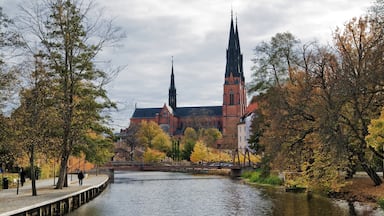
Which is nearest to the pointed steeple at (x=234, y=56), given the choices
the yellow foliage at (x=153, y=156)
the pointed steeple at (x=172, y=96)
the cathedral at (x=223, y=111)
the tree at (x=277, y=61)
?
the cathedral at (x=223, y=111)

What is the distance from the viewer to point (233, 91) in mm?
135000

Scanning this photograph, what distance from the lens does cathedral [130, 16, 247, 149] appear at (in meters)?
116

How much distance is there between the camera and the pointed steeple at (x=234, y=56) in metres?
110

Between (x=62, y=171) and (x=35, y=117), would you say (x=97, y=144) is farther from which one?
(x=35, y=117)

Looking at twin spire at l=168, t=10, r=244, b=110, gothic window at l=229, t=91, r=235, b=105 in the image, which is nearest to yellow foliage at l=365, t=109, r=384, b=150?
twin spire at l=168, t=10, r=244, b=110

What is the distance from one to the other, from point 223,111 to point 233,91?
803 centimetres

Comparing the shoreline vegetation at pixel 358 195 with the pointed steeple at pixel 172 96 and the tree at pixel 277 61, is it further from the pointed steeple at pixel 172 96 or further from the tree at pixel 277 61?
the pointed steeple at pixel 172 96

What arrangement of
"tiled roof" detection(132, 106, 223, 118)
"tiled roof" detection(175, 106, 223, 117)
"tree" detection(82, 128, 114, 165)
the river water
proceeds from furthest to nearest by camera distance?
"tiled roof" detection(132, 106, 223, 118) → "tiled roof" detection(175, 106, 223, 117) → "tree" detection(82, 128, 114, 165) → the river water

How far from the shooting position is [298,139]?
33.6 metres

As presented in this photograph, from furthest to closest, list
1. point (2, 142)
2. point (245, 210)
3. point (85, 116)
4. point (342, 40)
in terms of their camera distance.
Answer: point (85, 116)
point (342, 40)
point (245, 210)
point (2, 142)

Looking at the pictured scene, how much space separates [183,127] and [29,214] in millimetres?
136659

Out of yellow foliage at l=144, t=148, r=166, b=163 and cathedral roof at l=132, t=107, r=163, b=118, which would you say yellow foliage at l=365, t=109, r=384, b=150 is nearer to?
yellow foliage at l=144, t=148, r=166, b=163

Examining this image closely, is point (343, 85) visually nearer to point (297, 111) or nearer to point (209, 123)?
point (297, 111)

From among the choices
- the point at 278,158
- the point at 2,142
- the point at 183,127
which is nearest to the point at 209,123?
the point at 183,127
